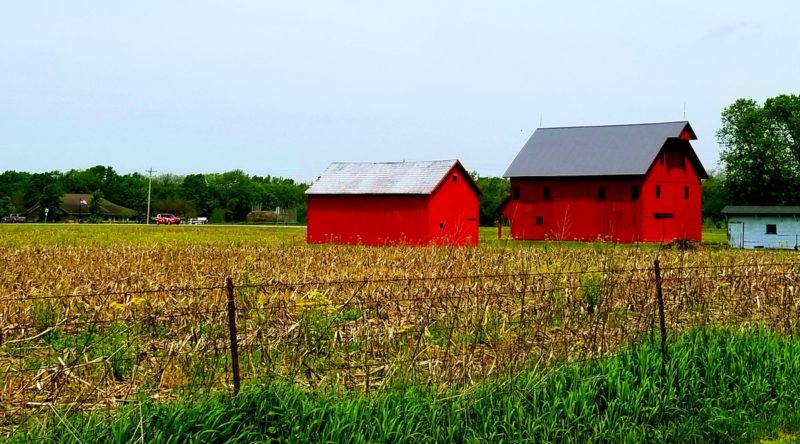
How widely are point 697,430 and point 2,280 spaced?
13077 mm

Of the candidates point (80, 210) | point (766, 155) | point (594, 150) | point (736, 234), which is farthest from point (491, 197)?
point (80, 210)

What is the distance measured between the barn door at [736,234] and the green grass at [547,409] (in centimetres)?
3922

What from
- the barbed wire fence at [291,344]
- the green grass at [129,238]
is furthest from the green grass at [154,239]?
the barbed wire fence at [291,344]

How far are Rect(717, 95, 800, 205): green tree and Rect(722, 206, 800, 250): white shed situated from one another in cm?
2863

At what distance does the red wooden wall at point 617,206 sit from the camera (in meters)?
47.5

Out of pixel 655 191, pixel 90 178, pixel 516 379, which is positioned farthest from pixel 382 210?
pixel 90 178

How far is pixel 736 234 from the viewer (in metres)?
46.5

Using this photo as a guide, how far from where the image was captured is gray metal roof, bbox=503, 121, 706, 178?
48594 mm

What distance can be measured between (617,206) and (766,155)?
3218 centimetres

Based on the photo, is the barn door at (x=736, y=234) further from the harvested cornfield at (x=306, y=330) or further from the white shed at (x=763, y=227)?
the harvested cornfield at (x=306, y=330)

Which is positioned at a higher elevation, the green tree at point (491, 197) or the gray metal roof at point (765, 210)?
the green tree at point (491, 197)

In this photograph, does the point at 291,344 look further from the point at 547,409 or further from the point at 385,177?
the point at 385,177

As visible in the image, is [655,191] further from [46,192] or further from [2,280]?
[46,192]

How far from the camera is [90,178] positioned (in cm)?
14525
